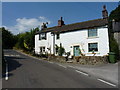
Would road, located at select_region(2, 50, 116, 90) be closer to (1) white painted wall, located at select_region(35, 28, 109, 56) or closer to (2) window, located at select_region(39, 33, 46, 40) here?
(1) white painted wall, located at select_region(35, 28, 109, 56)

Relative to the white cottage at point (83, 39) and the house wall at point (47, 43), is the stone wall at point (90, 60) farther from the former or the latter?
the house wall at point (47, 43)

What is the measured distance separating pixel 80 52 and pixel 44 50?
10204 mm

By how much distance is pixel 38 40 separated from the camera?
32.6 metres

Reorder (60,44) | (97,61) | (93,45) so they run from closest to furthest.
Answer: (97,61), (93,45), (60,44)

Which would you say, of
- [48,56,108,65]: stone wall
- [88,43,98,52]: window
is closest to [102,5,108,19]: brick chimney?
[88,43,98,52]: window

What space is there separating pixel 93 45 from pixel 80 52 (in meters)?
2.45

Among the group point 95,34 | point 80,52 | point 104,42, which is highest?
point 95,34

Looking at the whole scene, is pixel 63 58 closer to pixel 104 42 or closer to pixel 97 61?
pixel 97 61

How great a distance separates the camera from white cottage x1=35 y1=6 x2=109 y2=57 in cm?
2142

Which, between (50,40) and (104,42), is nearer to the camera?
(104,42)

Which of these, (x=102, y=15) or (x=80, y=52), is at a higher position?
(x=102, y=15)

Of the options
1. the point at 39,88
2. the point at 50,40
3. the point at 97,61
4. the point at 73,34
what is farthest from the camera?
the point at 50,40

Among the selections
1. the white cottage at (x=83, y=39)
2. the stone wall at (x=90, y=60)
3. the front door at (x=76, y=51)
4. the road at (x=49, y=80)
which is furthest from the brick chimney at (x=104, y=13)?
the road at (x=49, y=80)

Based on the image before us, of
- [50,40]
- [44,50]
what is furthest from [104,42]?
[44,50]
